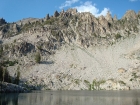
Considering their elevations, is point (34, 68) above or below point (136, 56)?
below

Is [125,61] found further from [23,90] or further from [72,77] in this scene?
[23,90]

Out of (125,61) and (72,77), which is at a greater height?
(125,61)

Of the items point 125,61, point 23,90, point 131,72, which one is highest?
point 125,61

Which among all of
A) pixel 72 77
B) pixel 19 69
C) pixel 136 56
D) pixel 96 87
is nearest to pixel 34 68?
pixel 19 69

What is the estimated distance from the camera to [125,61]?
643ft

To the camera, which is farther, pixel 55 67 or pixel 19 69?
pixel 55 67

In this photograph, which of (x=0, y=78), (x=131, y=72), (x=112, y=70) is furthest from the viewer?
(x=112, y=70)

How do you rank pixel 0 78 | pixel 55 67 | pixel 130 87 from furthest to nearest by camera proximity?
pixel 55 67 < pixel 130 87 < pixel 0 78

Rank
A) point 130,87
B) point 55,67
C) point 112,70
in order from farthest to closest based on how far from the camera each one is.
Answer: point 55,67
point 112,70
point 130,87

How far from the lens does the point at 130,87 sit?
16050 cm

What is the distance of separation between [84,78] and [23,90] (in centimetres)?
6033

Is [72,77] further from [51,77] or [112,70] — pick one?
[112,70]

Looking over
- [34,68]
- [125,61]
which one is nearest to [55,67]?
[34,68]

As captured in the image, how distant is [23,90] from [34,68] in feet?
199
